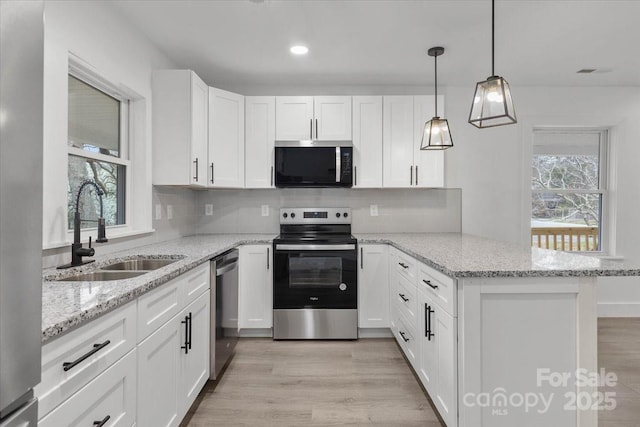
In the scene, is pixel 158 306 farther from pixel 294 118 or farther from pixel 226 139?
pixel 294 118

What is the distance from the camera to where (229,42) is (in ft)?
8.63

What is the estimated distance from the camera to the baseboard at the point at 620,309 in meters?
3.62

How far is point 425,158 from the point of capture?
10.9 ft

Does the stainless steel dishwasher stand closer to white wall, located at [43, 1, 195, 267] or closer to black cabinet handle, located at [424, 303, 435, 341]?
white wall, located at [43, 1, 195, 267]

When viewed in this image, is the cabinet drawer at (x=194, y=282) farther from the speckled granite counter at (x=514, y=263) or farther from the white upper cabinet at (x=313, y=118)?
the white upper cabinet at (x=313, y=118)

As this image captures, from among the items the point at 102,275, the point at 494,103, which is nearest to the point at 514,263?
the point at 494,103

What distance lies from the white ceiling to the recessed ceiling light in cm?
6

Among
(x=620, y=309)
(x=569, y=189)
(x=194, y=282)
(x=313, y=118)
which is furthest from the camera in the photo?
(x=569, y=189)

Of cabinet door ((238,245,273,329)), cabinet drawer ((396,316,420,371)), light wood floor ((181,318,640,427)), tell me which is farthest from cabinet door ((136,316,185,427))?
cabinet drawer ((396,316,420,371))

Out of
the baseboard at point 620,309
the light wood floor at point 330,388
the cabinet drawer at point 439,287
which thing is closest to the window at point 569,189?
the baseboard at point 620,309

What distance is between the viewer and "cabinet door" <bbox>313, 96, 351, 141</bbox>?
3.28 m

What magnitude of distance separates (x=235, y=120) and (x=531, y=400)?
3.00m

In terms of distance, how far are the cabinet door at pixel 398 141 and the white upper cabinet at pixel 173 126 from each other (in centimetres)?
177

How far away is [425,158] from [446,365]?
2146 millimetres
